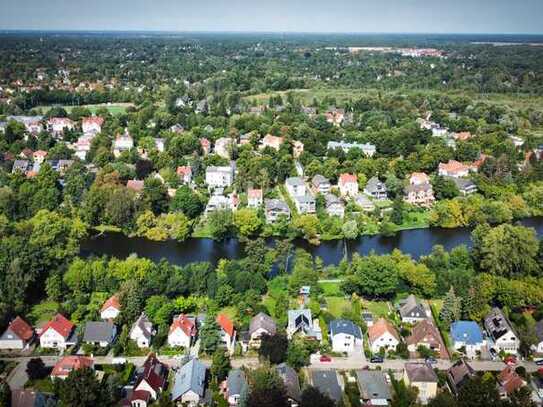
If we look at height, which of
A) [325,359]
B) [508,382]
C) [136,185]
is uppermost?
[136,185]

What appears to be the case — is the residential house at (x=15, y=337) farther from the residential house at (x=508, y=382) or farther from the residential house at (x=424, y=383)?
the residential house at (x=508, y=382)

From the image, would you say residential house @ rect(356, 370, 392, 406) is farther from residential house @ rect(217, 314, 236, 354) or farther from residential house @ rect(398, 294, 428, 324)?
residential house @ rect(217, 314, 236, 354)

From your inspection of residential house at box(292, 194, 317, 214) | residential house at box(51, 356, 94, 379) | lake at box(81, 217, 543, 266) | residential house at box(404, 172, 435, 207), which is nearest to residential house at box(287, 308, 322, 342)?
lake at box(81, 217, 543, 266)

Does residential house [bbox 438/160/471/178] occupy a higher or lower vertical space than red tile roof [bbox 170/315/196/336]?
higher

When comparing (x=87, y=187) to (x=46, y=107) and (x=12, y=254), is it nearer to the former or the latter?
(x=12, y=254)

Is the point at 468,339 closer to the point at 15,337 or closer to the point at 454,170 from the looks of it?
the point at 15,337

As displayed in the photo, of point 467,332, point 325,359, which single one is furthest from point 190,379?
point 467,332
